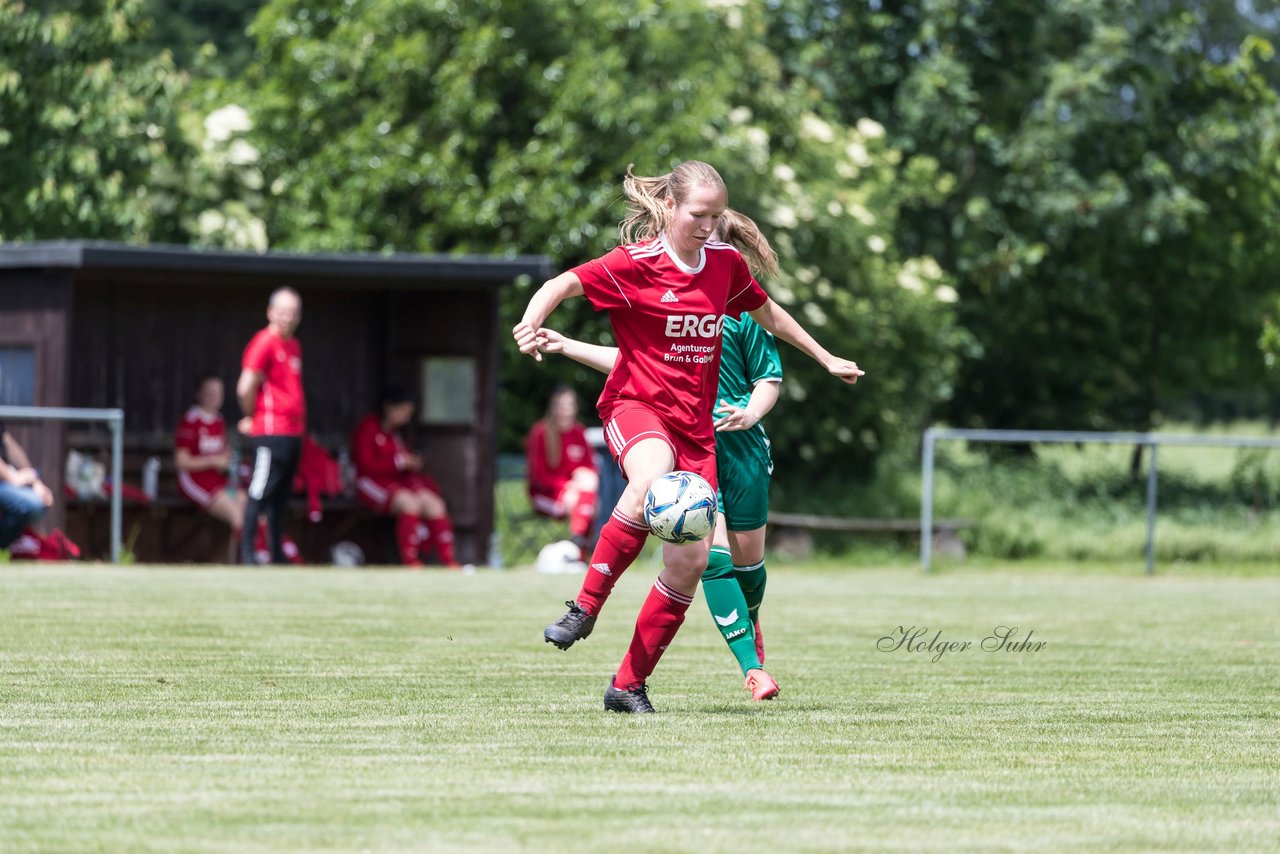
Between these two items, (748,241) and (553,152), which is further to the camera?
(553,152)

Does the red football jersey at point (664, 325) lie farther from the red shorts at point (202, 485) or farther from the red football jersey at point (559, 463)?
the red football jersey at point (559, 463)

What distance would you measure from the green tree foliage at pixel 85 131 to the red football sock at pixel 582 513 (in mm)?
6589

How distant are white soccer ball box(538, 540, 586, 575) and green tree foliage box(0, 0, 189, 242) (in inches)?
264

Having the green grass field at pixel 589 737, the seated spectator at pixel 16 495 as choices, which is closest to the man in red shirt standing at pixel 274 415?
the seated spectator at pixel 16 495

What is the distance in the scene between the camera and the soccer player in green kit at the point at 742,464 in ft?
25.5

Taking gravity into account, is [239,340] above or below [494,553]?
above

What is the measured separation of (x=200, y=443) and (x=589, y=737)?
39.2 feet

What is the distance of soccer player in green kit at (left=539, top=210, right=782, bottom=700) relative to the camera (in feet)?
25.5

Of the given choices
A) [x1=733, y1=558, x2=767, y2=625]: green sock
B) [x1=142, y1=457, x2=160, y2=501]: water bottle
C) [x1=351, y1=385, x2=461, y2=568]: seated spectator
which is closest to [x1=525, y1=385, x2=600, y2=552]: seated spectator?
[x1=351, y1=385, x2=461, y2=568]: seated spectator

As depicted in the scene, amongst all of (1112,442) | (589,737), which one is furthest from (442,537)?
(589,737)

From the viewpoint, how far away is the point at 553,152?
948 inches

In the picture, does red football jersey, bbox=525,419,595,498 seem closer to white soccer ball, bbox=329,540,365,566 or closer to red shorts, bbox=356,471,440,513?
red shorts, bbox=356,471,440,513

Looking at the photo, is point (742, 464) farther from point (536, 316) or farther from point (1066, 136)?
point (1066, 136)

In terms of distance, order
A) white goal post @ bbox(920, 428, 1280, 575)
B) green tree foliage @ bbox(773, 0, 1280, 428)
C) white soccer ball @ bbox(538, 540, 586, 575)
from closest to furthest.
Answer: white soccer ball @ bbox(538, 540, 586, 575), white goal post @ bbox(920, 428, 1280, 575), green tree foliage @ bbox(773, 0, 1280, 428)
